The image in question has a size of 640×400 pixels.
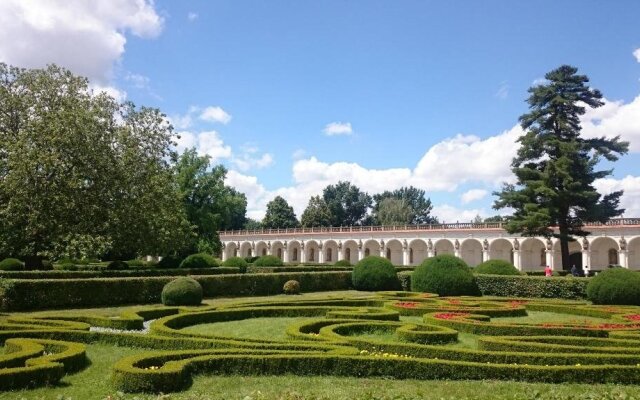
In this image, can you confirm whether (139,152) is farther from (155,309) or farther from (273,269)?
(155,309)

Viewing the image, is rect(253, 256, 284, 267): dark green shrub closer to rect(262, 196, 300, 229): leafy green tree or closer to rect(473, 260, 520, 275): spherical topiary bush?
rect(473, 260, 520, 275): spherical topiary bush

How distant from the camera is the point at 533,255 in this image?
169ft

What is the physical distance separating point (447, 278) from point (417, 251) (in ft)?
114

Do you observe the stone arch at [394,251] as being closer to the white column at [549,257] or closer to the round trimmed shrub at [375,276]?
the white column at [549,257]

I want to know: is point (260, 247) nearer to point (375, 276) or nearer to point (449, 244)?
point (449, 244)

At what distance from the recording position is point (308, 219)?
7731cm

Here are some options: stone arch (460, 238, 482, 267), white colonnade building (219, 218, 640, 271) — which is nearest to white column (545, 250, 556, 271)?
white colonnade building (219, 218, 640, 271)

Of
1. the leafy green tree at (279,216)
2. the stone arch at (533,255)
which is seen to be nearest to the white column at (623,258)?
the stone arch at (533,255)

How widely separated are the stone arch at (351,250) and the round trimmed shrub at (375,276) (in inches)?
1289

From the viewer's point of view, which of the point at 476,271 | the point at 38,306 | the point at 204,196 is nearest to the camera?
the point at 38,306

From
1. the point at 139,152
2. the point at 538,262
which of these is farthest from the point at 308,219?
the point at 139,152

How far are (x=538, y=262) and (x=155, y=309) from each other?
43635mm

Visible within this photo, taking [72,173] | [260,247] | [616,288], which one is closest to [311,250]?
[260,247]

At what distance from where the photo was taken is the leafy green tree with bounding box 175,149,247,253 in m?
49.0
